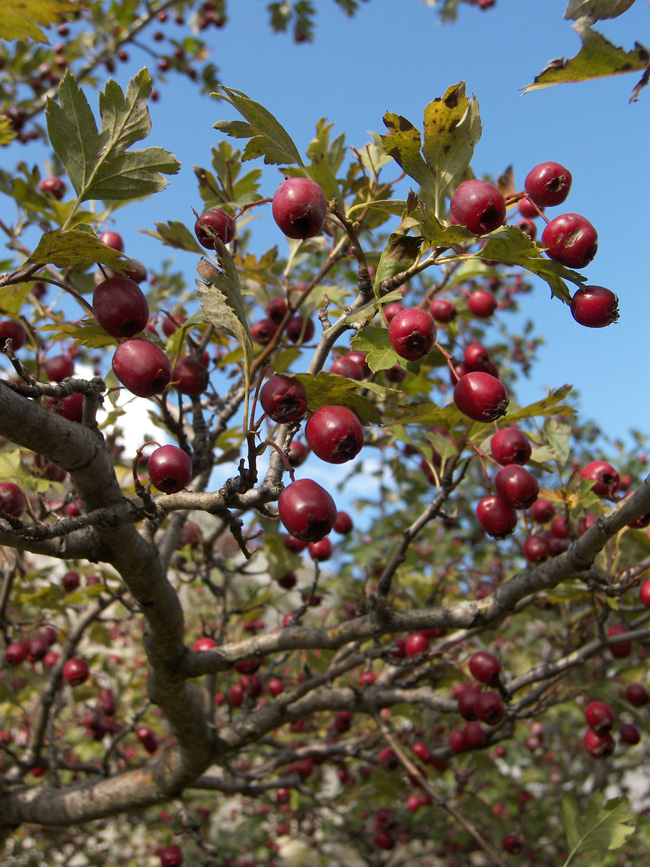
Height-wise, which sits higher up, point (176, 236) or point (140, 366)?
point (176, 236)

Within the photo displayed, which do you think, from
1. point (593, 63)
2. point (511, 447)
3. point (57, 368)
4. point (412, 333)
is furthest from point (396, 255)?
point (57, 368)

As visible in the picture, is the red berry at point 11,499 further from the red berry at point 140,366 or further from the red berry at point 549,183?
the red berry at point 549,183

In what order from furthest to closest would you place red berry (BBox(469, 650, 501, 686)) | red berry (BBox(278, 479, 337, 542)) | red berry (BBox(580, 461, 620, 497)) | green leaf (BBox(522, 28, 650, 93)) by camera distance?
red berry (BBox(469, 650, 501, 686)), red berry (BBox(580, 461, 620, 497)), red berry (BBox(278, 479, 337, 542)), green leaf (BBox(522, 28, 650, 93))

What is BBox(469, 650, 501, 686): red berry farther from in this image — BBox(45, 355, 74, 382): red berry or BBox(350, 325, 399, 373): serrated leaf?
BBox(45, 355, 74, 382): red berry

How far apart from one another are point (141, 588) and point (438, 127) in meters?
1.48

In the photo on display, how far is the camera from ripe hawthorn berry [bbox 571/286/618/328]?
138 centimetres

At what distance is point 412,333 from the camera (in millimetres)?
1429

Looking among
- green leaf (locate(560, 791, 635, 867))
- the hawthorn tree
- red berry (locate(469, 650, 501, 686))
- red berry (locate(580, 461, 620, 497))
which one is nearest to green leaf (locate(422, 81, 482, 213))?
the hawthorn tree

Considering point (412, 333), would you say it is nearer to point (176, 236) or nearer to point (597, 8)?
point (597, 8)

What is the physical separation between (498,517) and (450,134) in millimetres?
1086

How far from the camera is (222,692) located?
4.90 m

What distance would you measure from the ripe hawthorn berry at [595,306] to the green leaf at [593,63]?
0.42m

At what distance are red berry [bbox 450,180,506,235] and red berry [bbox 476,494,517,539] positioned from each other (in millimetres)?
859

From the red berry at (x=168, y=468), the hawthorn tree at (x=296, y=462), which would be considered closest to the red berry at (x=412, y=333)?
the hawthorn tree at (x=296, y=462)
